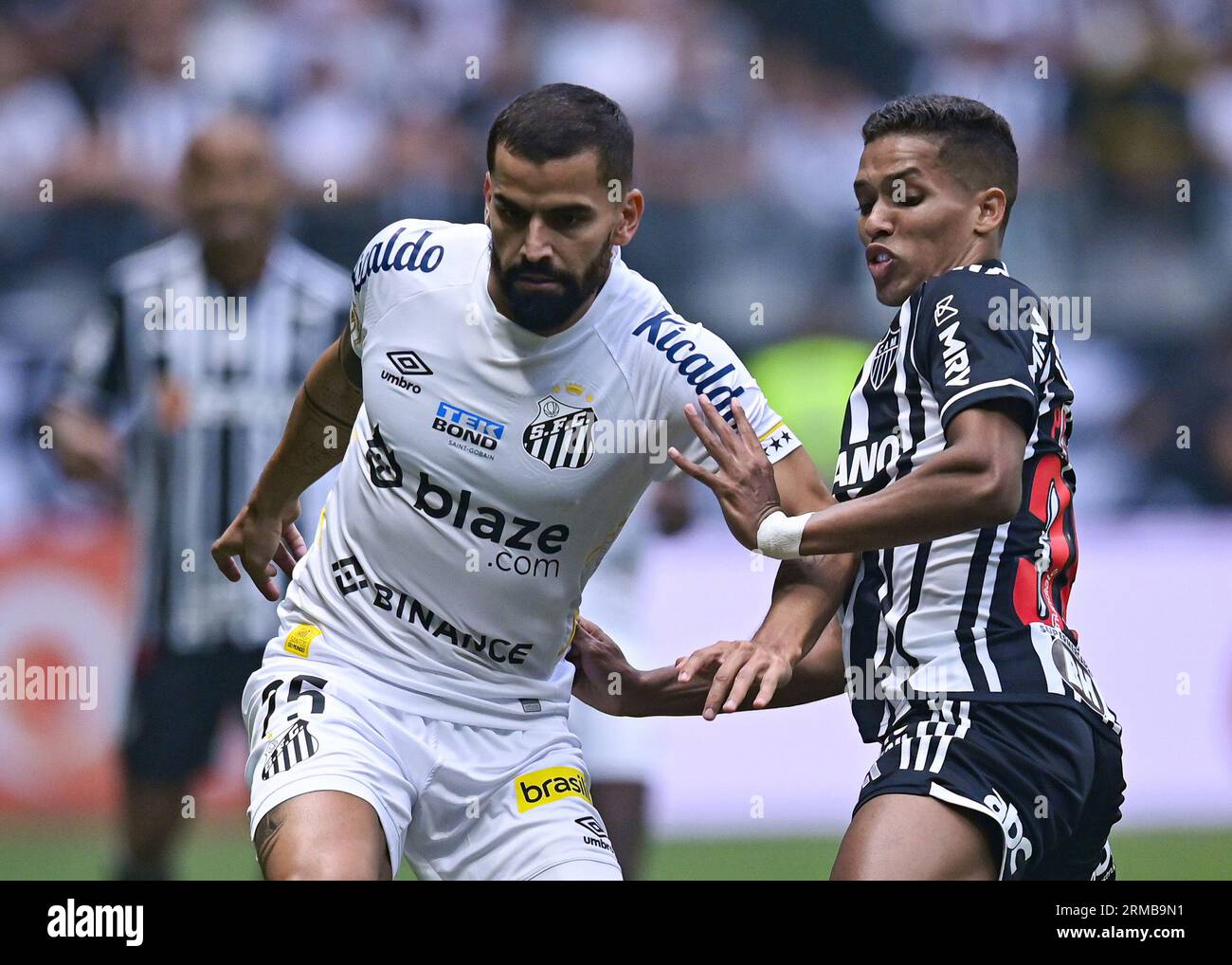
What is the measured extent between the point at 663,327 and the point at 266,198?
3.09 meters

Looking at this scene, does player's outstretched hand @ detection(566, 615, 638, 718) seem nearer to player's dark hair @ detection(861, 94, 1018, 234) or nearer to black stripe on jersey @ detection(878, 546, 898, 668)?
black stripe on jersey @ detection(878, 546, 898, 668)

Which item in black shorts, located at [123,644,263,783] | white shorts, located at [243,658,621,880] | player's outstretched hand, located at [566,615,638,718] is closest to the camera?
white shorts, located at [243,658,621,880]

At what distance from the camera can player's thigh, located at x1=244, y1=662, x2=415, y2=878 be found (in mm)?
3418

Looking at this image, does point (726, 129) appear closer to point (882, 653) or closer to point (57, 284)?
point (57, 284)

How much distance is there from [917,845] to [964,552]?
661mm

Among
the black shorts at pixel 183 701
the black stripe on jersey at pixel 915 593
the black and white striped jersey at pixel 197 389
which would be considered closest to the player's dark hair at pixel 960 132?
the black stripe on jersey at pixel 915 593

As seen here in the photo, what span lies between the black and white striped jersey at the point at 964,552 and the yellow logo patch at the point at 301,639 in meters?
1.22

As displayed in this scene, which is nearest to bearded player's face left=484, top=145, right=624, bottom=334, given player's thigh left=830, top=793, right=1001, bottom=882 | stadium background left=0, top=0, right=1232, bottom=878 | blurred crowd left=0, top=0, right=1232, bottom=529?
player's thigh left=830, top=793, right=1001, bottom=882

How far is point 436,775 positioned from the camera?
3.80 m

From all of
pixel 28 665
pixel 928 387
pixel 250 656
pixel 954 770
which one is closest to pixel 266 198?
pixel 250 656

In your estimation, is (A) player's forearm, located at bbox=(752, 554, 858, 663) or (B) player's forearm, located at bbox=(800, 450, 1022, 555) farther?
(A) player's forearm, located at bbox=(752, 554, 858, 663)

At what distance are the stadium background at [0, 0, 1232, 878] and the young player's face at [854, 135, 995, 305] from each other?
389 centimetres

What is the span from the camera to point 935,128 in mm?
3822

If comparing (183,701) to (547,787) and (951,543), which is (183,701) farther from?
(951,543)
